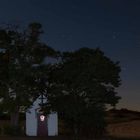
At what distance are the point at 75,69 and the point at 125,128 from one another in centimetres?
2310

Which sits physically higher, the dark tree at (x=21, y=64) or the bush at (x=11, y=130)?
the dark tree at (x=21, y=64)

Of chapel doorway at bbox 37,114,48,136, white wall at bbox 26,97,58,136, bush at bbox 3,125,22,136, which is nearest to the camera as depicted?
bush at bbox 3,125,22,136

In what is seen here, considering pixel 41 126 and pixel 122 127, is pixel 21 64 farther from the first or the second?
pixel 122 127

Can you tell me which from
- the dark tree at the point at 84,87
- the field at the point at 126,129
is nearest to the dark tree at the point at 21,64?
the dark tree at the point at 84,87

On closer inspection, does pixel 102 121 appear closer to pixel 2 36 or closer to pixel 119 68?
pixel 119 68

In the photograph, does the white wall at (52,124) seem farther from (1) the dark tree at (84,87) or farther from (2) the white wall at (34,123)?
(1) the dark tree at (84,87)

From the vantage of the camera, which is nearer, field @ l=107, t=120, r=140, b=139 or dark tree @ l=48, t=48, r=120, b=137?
dark tree @ l=48, t=48, r=120, b=137

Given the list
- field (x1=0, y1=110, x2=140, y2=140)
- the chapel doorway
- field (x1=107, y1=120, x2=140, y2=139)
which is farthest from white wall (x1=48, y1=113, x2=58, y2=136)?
field (x1=107, y1=120, x2=140, y2=139)

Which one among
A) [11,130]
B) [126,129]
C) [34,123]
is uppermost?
[34,123]

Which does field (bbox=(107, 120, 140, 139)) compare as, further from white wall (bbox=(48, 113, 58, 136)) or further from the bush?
the bush

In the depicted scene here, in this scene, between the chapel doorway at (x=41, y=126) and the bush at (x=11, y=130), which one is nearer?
the bush at (x=11, y=130)

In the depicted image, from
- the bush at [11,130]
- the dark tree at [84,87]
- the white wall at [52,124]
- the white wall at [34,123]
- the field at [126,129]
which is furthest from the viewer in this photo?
the field at [126,129]

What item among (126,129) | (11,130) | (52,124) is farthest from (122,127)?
(11,130)

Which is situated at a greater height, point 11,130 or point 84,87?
point 84,87
